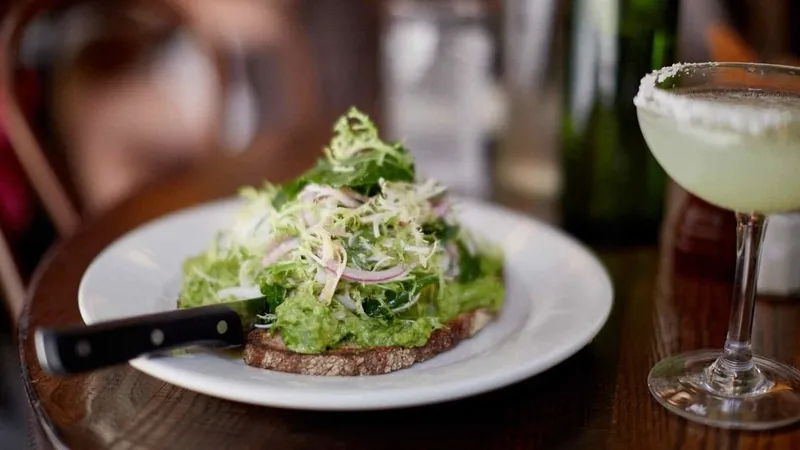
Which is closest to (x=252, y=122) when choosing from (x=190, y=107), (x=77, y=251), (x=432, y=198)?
(x=190, y=107)

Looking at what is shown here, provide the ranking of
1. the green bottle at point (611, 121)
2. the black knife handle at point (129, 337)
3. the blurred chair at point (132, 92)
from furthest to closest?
the blurred chair at point (132, 92)
the green bottle at point (611, 121)
the black knife handle at point (129, 337)

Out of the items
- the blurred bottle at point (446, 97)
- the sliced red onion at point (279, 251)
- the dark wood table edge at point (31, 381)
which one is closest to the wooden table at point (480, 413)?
the dark wood table edge at point (31, 381)

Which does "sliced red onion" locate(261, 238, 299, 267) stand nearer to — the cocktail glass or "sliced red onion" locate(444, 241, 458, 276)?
"sliced red onion" locate(444, 241, 458, 276)

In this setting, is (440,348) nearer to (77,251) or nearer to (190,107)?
(77,251)

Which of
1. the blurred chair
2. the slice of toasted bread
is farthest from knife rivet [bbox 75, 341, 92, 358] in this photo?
the blurred chair

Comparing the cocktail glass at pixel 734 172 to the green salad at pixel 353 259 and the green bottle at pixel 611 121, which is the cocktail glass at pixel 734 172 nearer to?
the green salad at pixel 353 259
